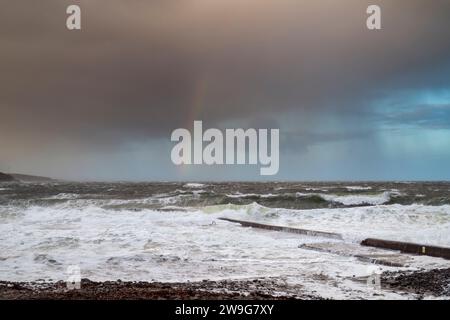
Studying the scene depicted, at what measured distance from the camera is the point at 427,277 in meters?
5.02

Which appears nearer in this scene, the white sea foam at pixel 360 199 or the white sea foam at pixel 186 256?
the white sea foam at pixel 186 256

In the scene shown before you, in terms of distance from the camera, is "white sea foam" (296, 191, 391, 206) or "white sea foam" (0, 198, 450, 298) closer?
"white sea foam" (0, 198, 450, 298)

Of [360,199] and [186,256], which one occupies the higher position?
[186,256]

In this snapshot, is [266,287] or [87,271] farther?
[87,271]

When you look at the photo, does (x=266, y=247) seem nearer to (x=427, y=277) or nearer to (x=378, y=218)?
(x=427, y=277)

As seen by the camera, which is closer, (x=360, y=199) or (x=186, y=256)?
(x=186, y=256)

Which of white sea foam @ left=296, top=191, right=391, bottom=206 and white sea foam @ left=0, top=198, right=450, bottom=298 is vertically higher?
white sea foam @ left=0, top=198, right=450, bottom=298

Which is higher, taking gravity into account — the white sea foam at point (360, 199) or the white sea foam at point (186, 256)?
the white sea foam at point (186, 256)
